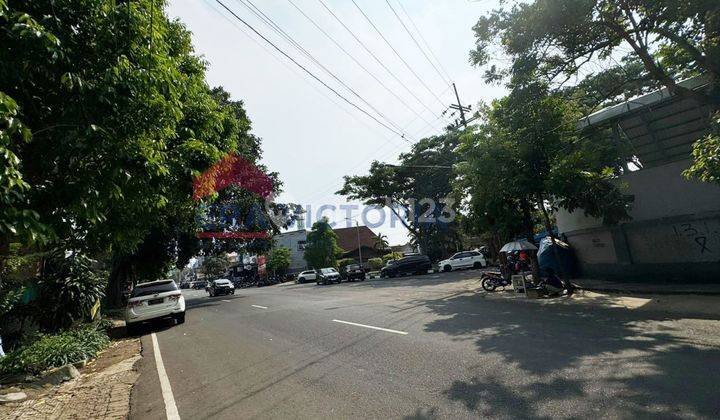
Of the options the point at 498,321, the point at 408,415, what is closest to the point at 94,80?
the point at 408,415

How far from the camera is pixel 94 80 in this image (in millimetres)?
5551

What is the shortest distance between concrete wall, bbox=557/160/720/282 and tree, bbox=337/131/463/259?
66.6 feet

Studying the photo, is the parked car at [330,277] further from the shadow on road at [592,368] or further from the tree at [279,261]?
the shadow on road at [592,368]

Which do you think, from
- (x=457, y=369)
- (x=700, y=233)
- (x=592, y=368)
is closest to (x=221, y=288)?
(x=457, y=369)

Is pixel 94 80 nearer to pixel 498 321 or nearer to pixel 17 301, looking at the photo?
pixel 498 321

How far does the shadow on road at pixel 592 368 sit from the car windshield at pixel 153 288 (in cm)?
945

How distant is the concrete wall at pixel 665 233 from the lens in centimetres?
1147

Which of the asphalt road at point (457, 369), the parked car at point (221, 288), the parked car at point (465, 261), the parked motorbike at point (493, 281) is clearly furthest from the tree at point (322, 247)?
the asphalt road at point (457, 369)

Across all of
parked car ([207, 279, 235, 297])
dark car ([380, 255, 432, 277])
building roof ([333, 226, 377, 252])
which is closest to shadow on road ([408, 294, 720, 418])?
dark car ([380, 255, 432, 277])

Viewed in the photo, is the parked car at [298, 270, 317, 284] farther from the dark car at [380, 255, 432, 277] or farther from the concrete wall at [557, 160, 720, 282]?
the concrete wall at [557, 160, 720, 282]

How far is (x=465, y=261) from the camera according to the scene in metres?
31.4

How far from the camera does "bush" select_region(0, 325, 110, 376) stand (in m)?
8.18

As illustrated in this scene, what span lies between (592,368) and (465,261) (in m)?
26.8

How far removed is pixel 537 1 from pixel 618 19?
7.99 ft
